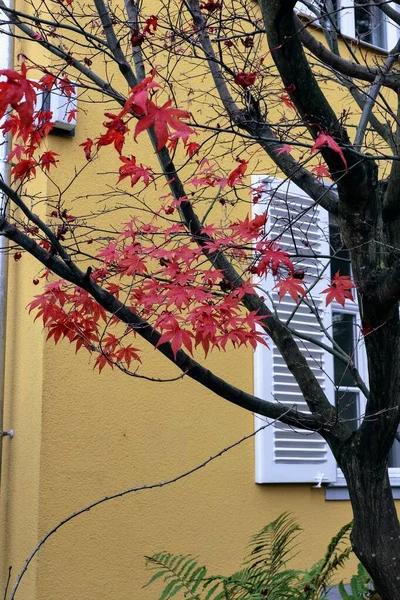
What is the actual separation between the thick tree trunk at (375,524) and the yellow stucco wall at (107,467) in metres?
1.59

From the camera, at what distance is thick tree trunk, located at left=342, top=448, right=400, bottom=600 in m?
3.22

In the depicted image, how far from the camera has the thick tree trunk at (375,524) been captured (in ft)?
10.6

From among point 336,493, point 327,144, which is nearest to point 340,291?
point 327,144

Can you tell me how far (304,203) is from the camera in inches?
220

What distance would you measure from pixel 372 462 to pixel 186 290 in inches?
37.9

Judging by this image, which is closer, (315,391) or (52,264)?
(52,264)

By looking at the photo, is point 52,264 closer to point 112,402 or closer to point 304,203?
point 112,402

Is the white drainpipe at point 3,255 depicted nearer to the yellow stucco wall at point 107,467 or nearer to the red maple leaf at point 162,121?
the yellow stucco wall at point 107,467

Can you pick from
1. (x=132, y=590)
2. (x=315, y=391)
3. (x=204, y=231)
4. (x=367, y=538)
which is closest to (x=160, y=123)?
(x=204, y=231)

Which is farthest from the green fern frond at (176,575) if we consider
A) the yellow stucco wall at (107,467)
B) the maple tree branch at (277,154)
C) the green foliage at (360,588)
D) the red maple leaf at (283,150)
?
the red maple leaf at (283,150)

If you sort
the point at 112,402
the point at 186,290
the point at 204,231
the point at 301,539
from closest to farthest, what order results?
the point at 186,290 < the point at 204,231 < the point at 112,402 < the point at 301,539

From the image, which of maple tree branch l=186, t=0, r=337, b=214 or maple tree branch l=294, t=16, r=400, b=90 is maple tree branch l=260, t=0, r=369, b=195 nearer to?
maple tree branch l=186, t=0, r=337, b=214

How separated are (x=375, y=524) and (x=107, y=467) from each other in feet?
5.61

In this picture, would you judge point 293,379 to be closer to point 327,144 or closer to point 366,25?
point 327,144
